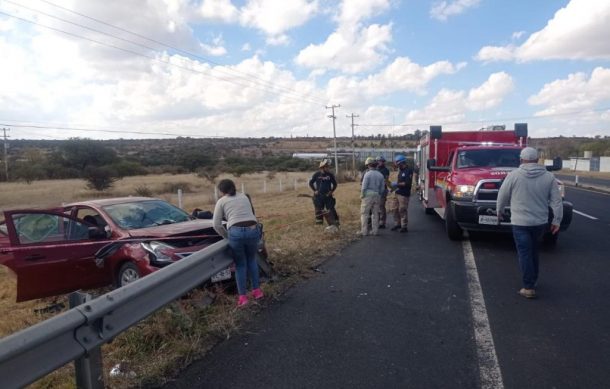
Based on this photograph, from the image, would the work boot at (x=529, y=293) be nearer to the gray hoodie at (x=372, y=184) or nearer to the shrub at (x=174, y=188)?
the gray hoodie at (x=372, y=184)

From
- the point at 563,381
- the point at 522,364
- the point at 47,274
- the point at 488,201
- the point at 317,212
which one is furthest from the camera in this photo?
the point at 317,212

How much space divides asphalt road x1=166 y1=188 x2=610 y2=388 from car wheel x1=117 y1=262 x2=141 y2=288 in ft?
6.30

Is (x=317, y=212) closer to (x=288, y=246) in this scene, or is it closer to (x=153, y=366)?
(x=288, y=246)

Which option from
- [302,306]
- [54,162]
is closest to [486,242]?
[302,306]

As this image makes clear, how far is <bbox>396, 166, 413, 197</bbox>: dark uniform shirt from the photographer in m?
10.9

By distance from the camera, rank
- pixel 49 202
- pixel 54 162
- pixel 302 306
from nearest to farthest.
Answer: pixel 302 306 < pixel 49 202 < pixel 54 162

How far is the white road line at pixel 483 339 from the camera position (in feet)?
11.7

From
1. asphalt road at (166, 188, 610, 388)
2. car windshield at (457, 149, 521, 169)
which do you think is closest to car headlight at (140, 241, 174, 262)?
asphalt road at (166, 188, 610, 388)

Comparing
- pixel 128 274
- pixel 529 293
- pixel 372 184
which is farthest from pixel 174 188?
pixel 529 293

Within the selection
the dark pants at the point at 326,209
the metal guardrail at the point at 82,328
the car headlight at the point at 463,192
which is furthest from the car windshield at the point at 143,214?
the car headlight at the point at 463,192

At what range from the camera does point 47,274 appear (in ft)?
20.6

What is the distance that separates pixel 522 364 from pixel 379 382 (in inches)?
48.0

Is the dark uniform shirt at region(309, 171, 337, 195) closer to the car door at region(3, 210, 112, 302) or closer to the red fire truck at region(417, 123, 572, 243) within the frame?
the red fire truck at region(417, 123, 572, 243)

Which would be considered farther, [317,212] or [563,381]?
[317,212]
